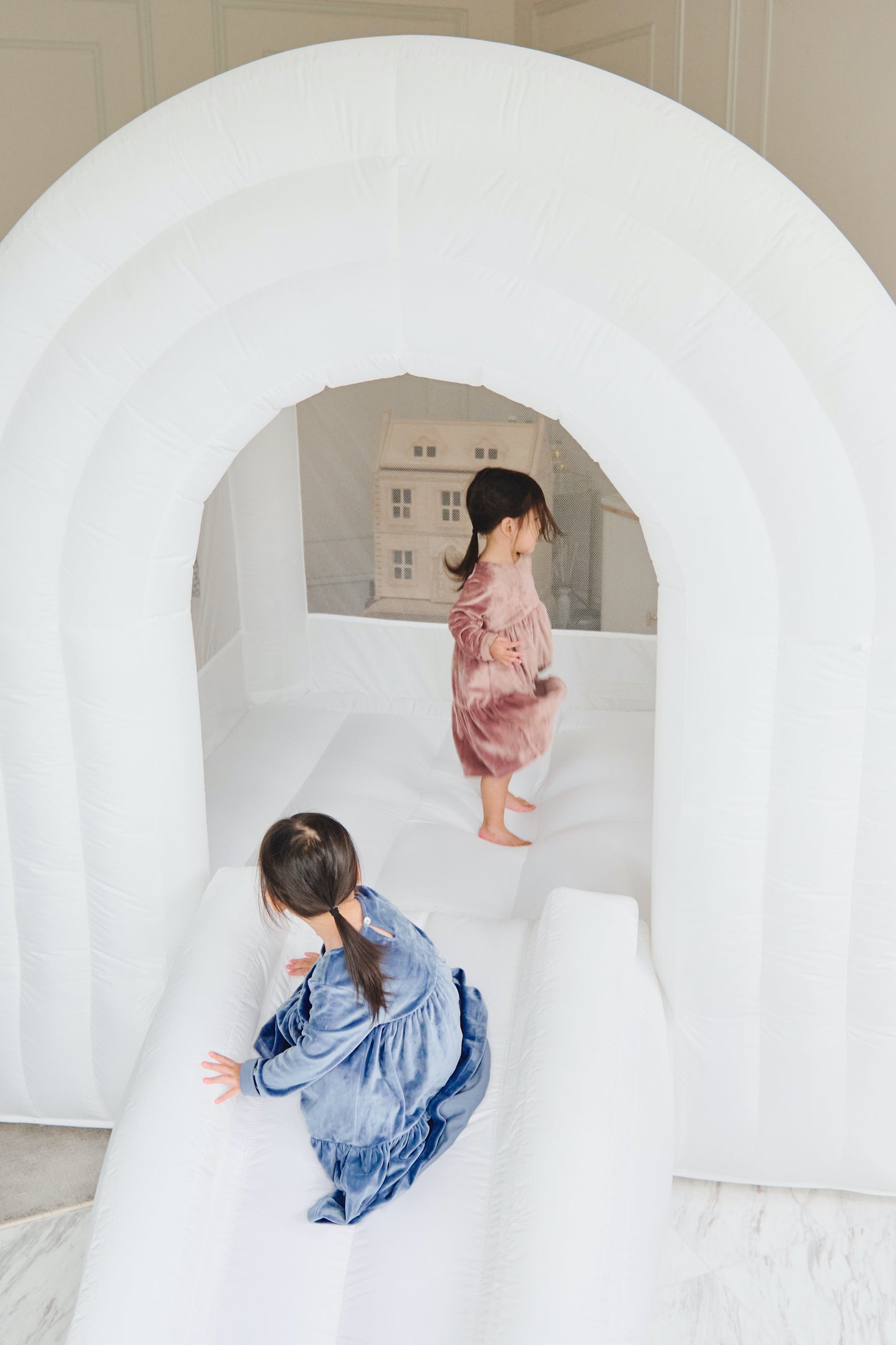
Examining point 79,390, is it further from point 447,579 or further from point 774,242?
point 447,579

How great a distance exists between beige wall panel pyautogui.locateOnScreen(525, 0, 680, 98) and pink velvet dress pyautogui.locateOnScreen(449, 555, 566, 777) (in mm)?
1263

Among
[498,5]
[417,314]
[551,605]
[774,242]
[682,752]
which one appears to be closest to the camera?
[774,242]

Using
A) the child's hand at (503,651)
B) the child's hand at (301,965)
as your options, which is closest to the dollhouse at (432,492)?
the child's hand at (503,651)

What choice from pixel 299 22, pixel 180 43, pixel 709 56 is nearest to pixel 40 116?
pixel 180 43

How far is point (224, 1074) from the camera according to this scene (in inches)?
64.5

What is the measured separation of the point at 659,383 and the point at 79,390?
32.6 inches

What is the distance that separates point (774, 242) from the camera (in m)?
1.44

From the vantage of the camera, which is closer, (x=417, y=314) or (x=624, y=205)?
(x=624, y=205)

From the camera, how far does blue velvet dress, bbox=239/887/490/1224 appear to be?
1.49 meters

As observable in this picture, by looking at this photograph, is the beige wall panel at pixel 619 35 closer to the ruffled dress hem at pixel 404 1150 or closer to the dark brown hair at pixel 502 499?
the dark brown hair at pixel 502 499

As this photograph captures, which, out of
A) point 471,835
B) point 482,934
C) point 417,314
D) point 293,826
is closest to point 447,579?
point 471,835

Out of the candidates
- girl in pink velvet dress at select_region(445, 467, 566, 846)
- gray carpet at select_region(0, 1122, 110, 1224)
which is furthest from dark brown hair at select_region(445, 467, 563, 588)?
gray carpet at select_region(0, 1122, 110, 1224)

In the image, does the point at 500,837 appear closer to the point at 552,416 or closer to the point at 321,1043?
the point at 321,1043

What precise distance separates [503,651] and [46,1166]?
1.29 meters
